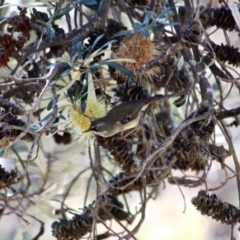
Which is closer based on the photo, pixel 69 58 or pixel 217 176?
pixel 69 58

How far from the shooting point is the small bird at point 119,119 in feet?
1.83

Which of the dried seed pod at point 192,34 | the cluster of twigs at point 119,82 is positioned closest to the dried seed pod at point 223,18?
the cluster of twigs at point 119,82

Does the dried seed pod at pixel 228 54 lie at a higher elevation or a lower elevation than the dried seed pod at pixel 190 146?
higher

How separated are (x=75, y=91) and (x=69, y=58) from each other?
0.05 metres

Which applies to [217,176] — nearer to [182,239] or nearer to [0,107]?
[182,239]

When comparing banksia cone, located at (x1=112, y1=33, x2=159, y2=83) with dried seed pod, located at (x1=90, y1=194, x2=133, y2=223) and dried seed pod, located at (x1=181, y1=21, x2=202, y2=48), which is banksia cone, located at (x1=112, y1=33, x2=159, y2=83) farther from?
dried seed pod, located at (x1=90, y1=194, x2=133, y2=223)

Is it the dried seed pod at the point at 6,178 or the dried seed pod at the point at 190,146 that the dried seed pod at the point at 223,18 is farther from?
the dried seed pod at the point at 6,178

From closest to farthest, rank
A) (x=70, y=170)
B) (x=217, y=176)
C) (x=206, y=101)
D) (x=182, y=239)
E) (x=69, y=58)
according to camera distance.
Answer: (x=69, y=58), (x=206, y=101), (x=70, y=170), (x=217, y=176), (x=182, y=239)

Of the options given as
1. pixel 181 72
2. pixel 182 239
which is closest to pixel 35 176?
pixel 181 72

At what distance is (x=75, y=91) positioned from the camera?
1.93 feet

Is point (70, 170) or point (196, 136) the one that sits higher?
point (70, 170)

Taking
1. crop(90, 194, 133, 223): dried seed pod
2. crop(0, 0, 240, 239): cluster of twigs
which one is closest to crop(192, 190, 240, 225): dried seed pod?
crop(0, 0, 240, 239): cluster of twigs

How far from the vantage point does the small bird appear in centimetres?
56

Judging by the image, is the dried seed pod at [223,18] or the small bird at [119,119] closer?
the small bird at [119,119]
